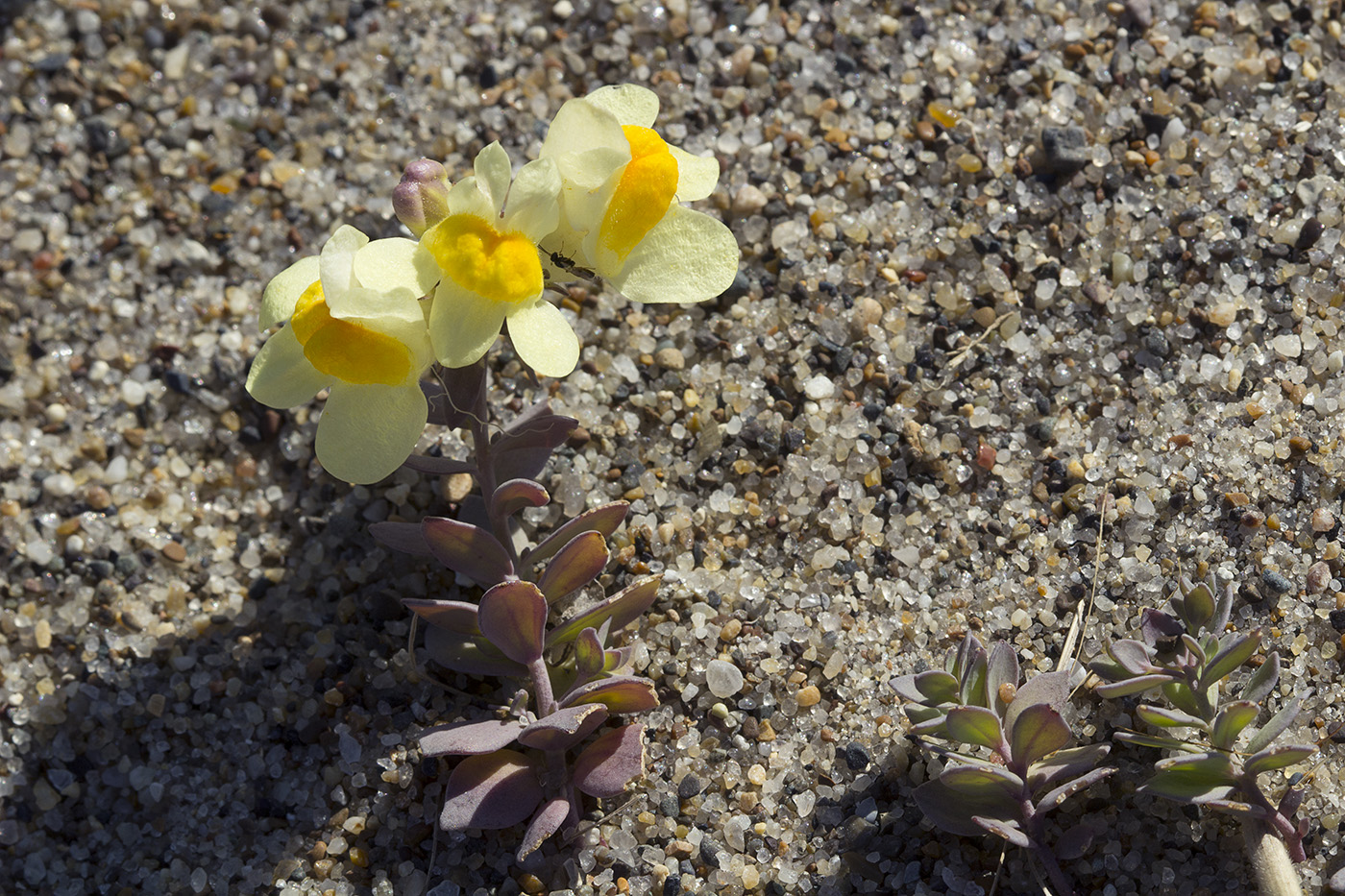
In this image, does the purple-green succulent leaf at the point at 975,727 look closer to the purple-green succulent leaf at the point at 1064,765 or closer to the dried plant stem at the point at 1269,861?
the purple-green succulent leaf at the point at 1064,765

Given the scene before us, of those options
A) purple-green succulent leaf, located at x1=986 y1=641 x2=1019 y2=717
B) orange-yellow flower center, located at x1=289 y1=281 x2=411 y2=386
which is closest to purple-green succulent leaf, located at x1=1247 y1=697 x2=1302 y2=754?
purple-green succulent leaf, located at x1=986 y1=641 x2=1019 y2=717

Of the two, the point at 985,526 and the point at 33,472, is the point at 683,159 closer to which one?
the point at 985,526

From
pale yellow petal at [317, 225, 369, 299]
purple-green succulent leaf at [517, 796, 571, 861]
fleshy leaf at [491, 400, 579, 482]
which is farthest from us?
fleshy leaf at [491, 400, 579, 482]

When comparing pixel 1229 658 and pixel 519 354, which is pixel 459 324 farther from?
pixel 1229 658

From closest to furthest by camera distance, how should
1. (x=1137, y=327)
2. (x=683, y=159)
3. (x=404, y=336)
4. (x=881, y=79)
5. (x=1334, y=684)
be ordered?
1. (x=404, y=336)
2. (x=683, y=159)
3. (x=1334, y=684)
4. (x=1137, y=327)
5. (x=881, y=79)

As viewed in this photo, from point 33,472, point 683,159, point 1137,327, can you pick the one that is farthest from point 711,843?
point 33,472

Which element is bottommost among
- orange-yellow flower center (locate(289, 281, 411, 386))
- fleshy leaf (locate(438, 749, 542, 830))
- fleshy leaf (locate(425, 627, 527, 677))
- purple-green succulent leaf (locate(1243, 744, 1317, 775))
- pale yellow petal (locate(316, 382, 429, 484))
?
fleshy leaf (locate(438, 749, 542, 830))

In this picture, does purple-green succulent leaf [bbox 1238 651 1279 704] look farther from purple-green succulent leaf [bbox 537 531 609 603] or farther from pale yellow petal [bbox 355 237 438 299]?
pale yellow petal [bbox 355 237 438 299]
